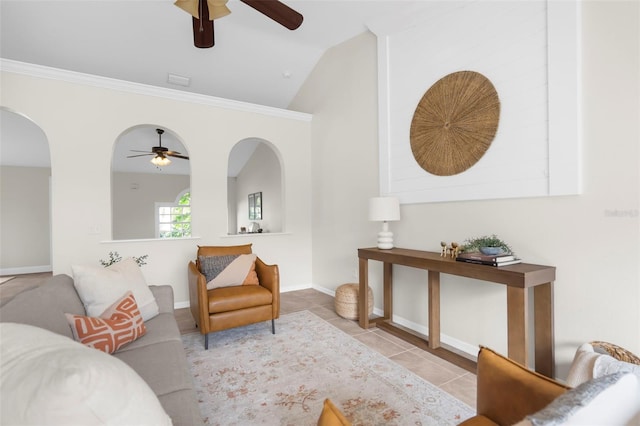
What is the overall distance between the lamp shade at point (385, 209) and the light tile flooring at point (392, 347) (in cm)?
114

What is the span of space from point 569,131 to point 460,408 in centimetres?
188

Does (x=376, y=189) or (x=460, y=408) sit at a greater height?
(x=376, y=189)

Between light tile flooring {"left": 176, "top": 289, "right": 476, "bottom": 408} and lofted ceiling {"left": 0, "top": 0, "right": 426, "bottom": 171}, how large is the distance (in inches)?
125

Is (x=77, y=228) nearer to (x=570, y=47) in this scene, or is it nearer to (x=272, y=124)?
(x=272, y=124)

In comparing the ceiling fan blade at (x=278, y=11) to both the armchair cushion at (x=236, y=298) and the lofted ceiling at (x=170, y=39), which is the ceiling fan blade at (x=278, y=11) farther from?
the armchair cushion at (x=236, y=298)

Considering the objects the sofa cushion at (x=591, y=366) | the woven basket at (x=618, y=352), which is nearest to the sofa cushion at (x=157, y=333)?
the sofa cushion at (x=591, y=366)

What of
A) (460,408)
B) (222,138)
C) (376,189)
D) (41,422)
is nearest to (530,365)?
(460,408)

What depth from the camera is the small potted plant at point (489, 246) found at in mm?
2215

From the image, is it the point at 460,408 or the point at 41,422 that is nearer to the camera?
the point at 41,422

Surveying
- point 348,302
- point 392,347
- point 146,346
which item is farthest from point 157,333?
point 348,302

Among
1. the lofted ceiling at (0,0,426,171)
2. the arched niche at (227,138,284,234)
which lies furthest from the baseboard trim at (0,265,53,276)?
the arched niche at (227,138,284,234)

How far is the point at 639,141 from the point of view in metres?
1.75

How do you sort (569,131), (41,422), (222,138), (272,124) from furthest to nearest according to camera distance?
(272,124)
(222,138)
(569,131)
(41,422)

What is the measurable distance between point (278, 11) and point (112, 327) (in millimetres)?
2389
